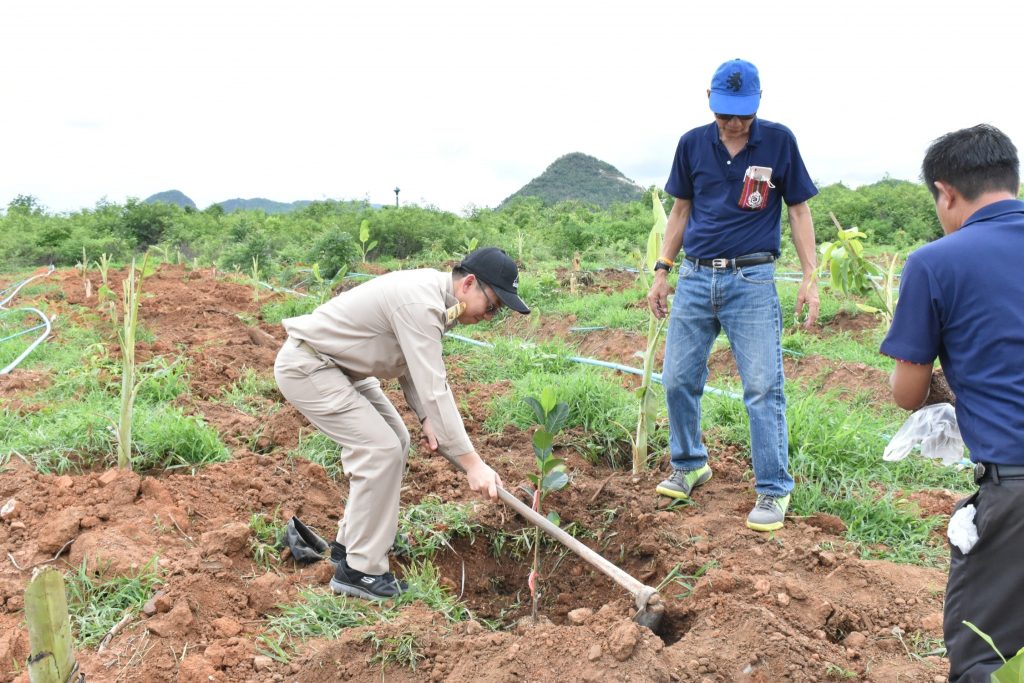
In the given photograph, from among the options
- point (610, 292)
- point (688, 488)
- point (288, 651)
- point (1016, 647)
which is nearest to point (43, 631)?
point (288, 651)

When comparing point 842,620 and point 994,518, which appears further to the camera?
point 842,620

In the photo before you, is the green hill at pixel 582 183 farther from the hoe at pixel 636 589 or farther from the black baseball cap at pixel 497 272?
the hoe at pixel 636 589

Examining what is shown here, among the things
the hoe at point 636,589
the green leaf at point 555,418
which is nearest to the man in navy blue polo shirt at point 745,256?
the green leaf at point 555,418

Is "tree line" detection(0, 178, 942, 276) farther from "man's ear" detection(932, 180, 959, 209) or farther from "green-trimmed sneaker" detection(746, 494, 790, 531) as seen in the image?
"man's ear" detection(932, 180, 959, 209)

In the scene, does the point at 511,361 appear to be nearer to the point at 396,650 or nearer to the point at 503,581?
the point at 503,581

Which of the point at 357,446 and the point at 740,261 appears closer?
the point at 357,446

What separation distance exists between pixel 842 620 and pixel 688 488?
3.37 ft

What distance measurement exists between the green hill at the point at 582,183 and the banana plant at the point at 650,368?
96.9ft

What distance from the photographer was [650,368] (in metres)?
3.63

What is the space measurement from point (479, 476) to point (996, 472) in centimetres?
163

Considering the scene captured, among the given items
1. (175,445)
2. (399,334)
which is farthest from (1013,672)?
(175,445)

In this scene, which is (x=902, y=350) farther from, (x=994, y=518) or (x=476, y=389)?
(x=476, y=389)

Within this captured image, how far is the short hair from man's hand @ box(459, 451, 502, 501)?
5.71ft

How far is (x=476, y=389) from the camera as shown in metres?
5.22
